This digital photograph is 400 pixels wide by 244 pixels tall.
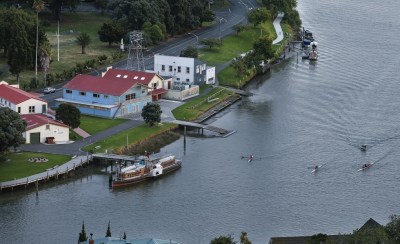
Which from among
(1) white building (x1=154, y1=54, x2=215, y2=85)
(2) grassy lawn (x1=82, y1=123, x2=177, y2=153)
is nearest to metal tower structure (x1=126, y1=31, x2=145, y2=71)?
(1) white building (x1=154, y1=54, x2=215, y2=85)

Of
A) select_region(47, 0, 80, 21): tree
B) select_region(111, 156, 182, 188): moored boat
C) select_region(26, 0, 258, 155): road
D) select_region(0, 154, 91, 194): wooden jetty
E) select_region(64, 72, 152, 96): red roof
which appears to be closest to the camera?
select_region(0, 154, 91, 194): wooden jetty

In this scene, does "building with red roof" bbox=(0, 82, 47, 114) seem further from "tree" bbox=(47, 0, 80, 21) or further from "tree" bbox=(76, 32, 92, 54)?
"tree" bbox=(47, 0, 80, 21)

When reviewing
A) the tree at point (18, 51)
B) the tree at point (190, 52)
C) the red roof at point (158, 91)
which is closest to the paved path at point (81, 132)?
the red roof at point (158, 91)

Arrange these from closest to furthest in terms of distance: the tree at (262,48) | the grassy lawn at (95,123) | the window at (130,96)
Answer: the grassy lawn at (95,123) < the window at (130,96) < the tree at (262,48)

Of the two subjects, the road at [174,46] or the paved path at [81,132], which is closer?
the road at [174,46]

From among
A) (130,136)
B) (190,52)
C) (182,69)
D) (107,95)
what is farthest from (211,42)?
(130,136)

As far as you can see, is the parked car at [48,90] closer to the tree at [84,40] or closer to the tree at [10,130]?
the tree at [84,40]

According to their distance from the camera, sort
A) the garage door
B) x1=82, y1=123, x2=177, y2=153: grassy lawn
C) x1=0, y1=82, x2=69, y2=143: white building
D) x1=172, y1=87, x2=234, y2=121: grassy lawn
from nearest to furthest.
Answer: x1=82, y1=123, x2=177, y2=153: grassy lawn, the garage door, x1=0, y1=82, x2=69, y2=143: white building, x1=172, y1=87, x2=234, y2=121: grassy lawn
